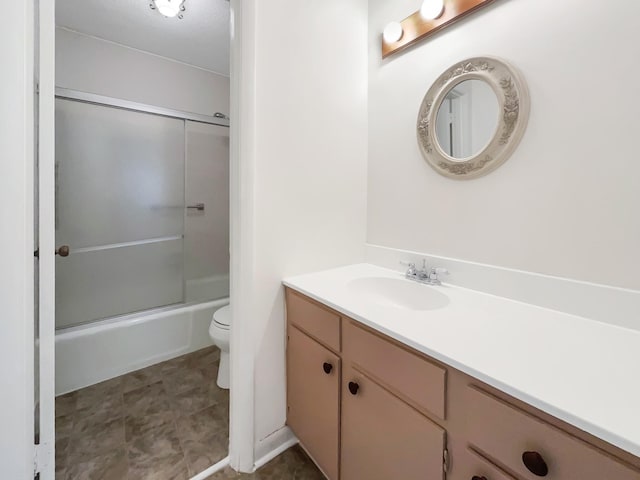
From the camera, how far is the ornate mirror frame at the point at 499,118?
1.01 meters

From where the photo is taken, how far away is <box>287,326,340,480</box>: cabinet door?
41.1 inches

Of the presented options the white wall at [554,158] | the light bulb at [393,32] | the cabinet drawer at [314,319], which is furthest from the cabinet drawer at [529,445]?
the light bulb at [393,32]

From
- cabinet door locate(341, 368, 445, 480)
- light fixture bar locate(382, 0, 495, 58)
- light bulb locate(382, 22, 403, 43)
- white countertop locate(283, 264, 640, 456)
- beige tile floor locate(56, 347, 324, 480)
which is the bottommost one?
beige tile floor locate(56, 347, 324, 480)

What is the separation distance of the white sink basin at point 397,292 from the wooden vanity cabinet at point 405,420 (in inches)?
11.4

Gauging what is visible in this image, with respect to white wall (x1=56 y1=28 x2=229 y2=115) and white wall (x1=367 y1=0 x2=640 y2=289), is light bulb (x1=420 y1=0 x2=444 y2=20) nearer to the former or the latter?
white wall (x1=367 y1=0 x2=640 y2=289)

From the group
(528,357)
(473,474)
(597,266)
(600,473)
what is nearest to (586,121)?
(597,266)

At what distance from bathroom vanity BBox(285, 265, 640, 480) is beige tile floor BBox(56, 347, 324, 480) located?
378 millimetres

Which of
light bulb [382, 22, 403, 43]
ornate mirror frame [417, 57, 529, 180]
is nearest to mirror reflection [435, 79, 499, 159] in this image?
ornate mirror frame [417, 57, 529, 180]

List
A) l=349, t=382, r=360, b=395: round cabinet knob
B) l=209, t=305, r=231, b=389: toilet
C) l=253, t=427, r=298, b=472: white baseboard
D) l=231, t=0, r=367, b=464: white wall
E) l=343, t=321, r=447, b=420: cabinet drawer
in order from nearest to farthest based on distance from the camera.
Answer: l=343, t=321, r=447, b=420: cabinet drawer < l=349, t=382, r=360, b=395: round cabinet knob < l=231, t=0, r=367, b=464: white wall < l=253, t=427, r=298, b=472: white baseboard < l=209, t=305, r=231, b=389: toilet

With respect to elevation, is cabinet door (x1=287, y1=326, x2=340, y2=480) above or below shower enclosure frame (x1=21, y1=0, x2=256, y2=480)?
below

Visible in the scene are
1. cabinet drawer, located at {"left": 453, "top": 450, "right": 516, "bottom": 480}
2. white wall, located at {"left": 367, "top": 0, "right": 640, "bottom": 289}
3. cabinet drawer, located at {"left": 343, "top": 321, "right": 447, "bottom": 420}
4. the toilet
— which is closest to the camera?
cabinet drawer, located at {"left": 453, "top": 450, "right": 516, "bottom": 480}

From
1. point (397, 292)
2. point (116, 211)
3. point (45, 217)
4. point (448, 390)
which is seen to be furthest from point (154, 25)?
point (448, 390)

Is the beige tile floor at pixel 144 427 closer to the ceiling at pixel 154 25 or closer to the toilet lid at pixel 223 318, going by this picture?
the toilet lid at pixel 223 318

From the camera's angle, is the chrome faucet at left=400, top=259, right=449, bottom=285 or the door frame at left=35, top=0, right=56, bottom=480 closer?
the door frame at left=35, top=0, right=56, bottom=480
